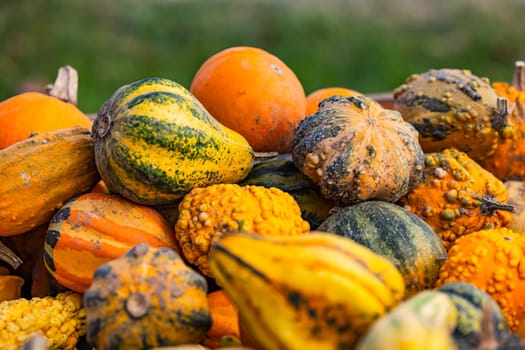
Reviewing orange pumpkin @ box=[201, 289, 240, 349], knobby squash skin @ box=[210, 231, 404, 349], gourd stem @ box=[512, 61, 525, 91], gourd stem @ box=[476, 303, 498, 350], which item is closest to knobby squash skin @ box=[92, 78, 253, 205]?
orange pumpkin @ box=[201, 289, 240, 349]

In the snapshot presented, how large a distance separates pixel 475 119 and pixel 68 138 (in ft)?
4.77

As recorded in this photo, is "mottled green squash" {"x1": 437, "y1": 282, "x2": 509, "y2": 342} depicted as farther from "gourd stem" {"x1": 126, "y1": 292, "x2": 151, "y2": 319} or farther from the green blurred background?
the green blurred background

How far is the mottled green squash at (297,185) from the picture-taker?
7.09ft

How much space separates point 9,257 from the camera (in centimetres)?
218

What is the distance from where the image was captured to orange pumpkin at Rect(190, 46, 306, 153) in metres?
2.40

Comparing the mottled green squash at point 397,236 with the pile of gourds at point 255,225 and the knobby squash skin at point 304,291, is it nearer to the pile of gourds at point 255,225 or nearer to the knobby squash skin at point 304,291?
the pile of gourds at point 255,225

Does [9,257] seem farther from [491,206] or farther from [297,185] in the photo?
[491,206]

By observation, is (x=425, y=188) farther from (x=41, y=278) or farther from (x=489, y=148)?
(x=41, y=278)

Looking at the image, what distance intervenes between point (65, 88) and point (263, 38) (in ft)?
15.1

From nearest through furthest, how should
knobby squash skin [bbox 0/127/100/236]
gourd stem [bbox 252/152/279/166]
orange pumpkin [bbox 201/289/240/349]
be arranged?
1. orange pumpkin [bbox 201/289/240/349]
2. knobby squash skin [bbox 0/127/100/236]
3. gourd stem [bbox 252/152/279/166]

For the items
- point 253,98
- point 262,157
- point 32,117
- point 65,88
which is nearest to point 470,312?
point 262,157

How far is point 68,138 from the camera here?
2.16m

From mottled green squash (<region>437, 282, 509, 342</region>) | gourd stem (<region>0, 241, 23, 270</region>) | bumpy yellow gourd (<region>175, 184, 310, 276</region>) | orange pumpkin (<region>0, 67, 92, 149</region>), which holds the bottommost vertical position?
gourd stem (<region>0, 241, 23, 270</region>)

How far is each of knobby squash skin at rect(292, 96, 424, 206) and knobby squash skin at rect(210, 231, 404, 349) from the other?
2.08ft
